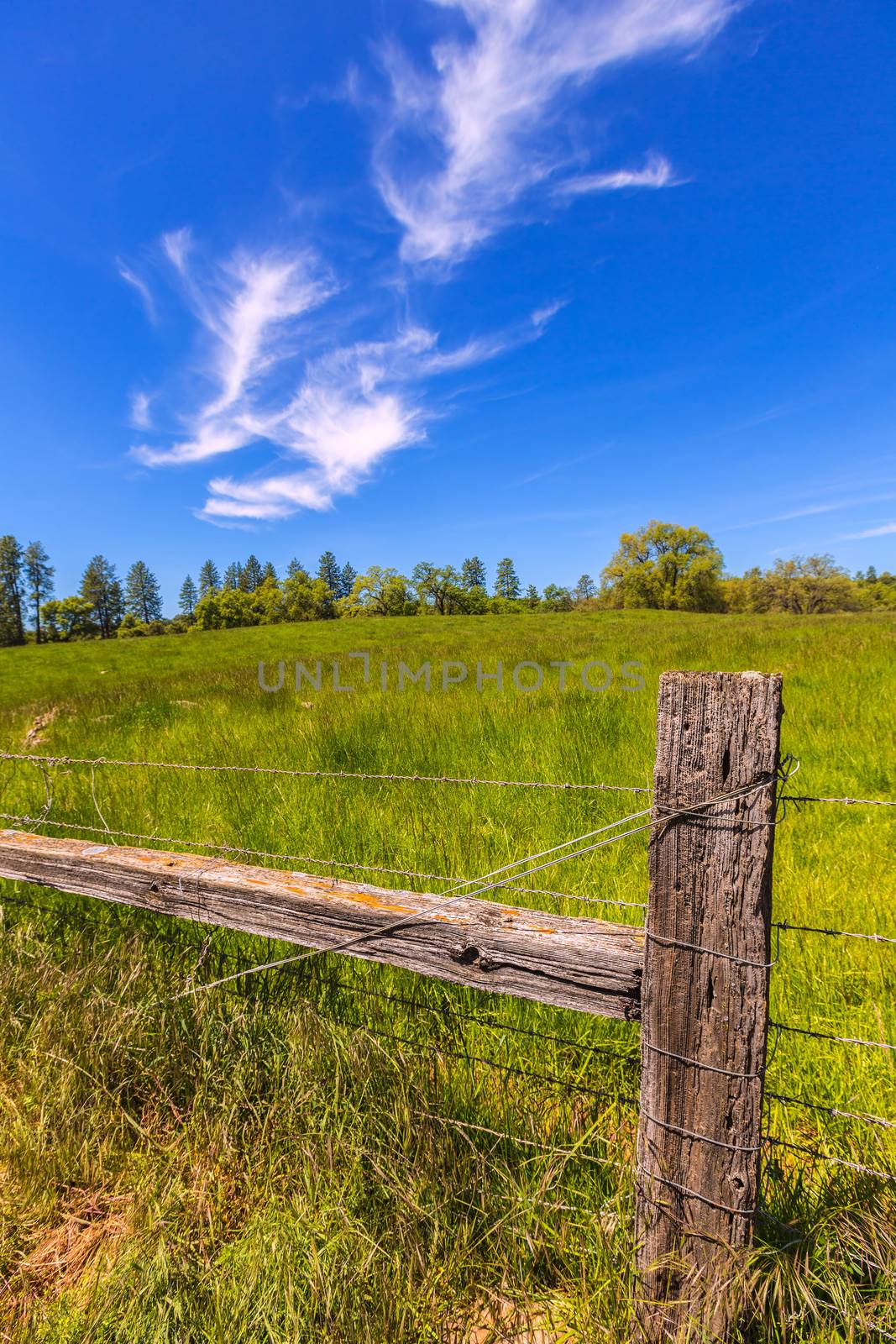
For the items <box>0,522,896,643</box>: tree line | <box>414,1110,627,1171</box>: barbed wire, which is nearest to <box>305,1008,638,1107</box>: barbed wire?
<box>414,1110,627,1171</box>: barbed wire

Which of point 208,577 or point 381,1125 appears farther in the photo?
point 208,577

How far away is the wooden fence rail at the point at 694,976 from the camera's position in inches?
53.1

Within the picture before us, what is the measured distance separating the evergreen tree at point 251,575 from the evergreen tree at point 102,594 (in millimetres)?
25574

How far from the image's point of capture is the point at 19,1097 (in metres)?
2.35

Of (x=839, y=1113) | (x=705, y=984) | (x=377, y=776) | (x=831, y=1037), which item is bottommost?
(x=839, y=1113)

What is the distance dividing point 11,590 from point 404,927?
11277 cm

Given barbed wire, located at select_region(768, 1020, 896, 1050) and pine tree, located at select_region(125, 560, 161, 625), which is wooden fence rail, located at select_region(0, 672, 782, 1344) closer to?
barbed wire, located at select_region(768, 1020, 896, 1050)

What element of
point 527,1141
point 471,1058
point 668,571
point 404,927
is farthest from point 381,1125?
point 668,571

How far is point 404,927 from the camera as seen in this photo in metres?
1.81

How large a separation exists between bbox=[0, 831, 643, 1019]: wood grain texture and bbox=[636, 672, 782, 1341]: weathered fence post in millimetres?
146

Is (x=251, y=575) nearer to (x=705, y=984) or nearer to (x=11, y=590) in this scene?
(x=11, y=590)

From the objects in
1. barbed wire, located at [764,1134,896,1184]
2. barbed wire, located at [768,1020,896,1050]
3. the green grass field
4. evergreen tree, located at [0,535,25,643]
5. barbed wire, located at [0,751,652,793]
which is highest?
evergreen tree, located at [0,535,25,643]

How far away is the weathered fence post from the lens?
52.9 inches

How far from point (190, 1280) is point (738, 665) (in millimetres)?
10320
